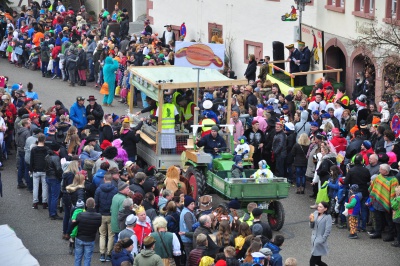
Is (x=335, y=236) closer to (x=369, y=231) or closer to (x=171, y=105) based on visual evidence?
(x=369, y=231)

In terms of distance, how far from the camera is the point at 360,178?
23141mm

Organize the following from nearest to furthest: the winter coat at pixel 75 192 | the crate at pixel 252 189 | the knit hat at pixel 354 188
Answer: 1. the winter coat at pixel 75 192
2. the crate at pixel 252 189
3. the knit hat at pixel 354 188

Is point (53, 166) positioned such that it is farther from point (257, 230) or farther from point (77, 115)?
point (257, 230)

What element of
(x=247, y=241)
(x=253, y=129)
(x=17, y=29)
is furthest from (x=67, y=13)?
(x=247, y=241)

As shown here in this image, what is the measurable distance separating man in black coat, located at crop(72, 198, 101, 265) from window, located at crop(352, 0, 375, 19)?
46.3 feet

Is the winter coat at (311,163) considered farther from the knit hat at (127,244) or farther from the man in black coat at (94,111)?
the knit hat at (127,244)

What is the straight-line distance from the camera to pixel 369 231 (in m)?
23.3

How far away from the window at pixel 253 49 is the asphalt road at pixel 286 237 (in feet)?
39.2

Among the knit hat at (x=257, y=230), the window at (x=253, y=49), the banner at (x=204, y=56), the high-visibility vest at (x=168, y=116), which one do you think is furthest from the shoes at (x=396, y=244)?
the window at (x=253, y=49)

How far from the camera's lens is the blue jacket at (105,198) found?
21.5 metres

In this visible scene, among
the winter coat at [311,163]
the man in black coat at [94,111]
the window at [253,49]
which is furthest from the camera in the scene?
the window at [253,49]

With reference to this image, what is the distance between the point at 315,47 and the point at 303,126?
24.5 feet

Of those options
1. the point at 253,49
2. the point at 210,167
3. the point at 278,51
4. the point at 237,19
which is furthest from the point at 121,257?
the point at 237,19

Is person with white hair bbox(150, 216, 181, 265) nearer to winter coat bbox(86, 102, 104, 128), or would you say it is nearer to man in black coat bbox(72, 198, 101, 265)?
man in black coat bbox(72, 198, 101, 265)
